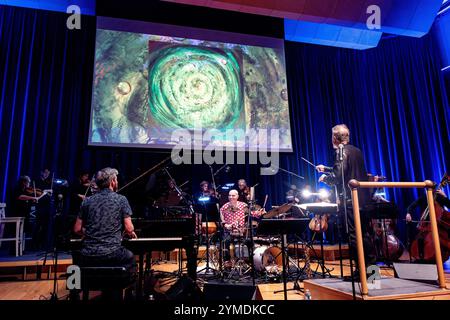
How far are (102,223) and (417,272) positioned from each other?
3.31 meters

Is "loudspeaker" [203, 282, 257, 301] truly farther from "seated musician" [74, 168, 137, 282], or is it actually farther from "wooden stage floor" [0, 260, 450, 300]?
"seated musician" [74, 168, 137, 282]

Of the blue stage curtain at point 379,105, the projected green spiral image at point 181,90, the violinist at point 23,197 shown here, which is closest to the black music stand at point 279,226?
the projected green spiral image at point 181,90

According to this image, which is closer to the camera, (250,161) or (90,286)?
(90,286)

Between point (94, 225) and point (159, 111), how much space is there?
3.82m

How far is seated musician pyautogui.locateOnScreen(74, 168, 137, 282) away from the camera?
3148 mm

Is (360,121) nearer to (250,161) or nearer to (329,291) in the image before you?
(250,161)

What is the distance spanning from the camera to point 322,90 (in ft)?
31.7

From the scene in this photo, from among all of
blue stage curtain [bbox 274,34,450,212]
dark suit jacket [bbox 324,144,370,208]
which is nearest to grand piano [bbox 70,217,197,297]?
dark suit jacket [bbox 324,144,370,208]

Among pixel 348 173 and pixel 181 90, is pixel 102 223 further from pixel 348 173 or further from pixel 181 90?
pixel 181 90

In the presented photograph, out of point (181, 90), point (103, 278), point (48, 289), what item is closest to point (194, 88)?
point (181, 90)

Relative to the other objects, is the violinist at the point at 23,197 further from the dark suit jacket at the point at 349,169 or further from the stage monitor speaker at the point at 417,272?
the stage monitor speaker at the point at 417,272

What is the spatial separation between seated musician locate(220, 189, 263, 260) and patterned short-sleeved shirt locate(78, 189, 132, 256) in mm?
2401
